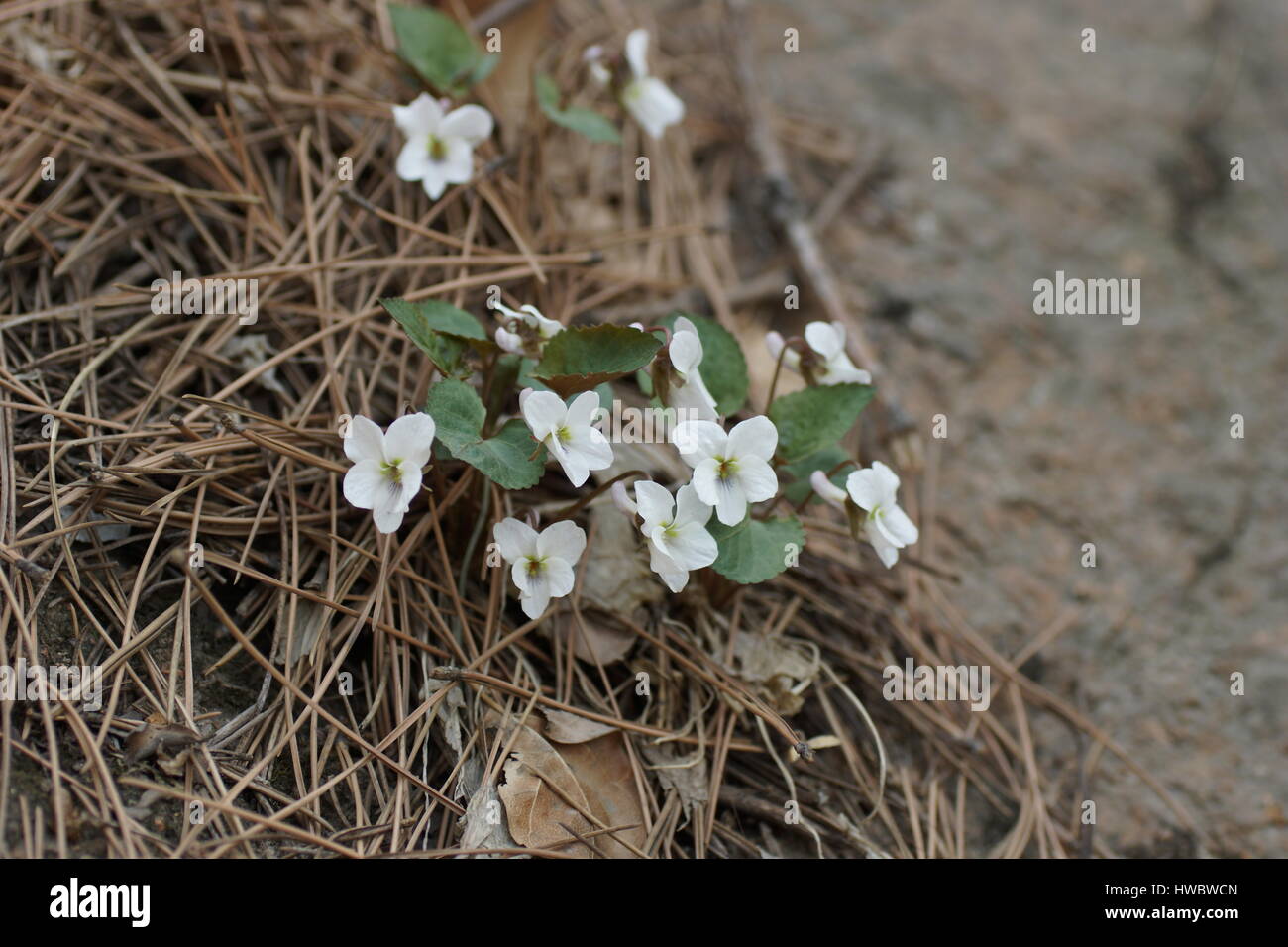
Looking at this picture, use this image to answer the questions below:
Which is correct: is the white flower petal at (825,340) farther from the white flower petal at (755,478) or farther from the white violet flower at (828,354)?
the white flower petal at (755,478)

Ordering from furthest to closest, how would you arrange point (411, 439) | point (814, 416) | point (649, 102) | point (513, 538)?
1. point (649, 102)
2. point (814, 416)
3. point (513, 538)
4. point (411, 439)

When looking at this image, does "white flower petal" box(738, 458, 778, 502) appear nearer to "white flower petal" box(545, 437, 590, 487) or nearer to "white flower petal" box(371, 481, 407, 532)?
"white flower petal" box(545, 437, 590, 487)

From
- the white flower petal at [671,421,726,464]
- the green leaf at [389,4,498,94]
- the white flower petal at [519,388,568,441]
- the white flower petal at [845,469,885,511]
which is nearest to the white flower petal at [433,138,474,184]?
the green leaf at [389,4,498,94]

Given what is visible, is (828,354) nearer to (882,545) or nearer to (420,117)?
(882,545)

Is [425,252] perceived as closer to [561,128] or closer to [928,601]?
[561,128]

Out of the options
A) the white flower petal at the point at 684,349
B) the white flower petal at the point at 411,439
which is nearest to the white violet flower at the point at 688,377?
the white flower petal at the point at 684,349

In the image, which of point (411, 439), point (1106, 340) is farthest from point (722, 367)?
point (1106, 340)
